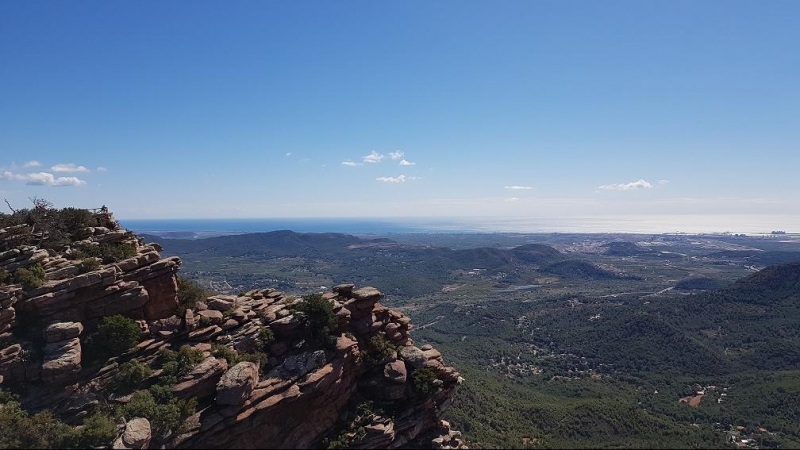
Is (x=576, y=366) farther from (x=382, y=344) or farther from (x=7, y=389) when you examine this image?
(x=7, y=389)

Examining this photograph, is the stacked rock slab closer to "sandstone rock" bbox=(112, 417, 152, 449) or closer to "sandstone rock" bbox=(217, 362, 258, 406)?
"sandstone rock" bbox=(112, 417, 152, 449)

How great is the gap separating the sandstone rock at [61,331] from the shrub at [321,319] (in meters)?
13.5

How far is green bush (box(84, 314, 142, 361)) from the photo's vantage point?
25969mm

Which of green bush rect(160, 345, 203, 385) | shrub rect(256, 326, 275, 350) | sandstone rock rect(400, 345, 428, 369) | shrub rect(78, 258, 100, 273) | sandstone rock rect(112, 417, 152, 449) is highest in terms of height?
shrub rect(78, 258, 100, 273)

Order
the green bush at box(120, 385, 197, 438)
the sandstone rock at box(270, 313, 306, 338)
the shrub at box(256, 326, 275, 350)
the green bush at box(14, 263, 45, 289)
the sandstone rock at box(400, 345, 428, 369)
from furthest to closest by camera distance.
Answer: the sandstone rock at box(400, 345, 428, 369), the sandstone rock at box(270, 313, 306, 338), the shrub at box(256, 326, 275, 350), the green bush at box(14, 263, 45, 289), the green bush at box(120, 385, 197, 438)

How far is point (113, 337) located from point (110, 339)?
0.20 metres

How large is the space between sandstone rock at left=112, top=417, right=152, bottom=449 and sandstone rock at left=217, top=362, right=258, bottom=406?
3.64 m

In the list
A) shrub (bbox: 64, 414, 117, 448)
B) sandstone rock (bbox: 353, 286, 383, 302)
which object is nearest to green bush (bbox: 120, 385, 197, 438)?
shrub (bbox: 64, 414, 117, 448)

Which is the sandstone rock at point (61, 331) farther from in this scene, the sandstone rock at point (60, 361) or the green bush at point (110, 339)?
the green bush at point (110, 339)

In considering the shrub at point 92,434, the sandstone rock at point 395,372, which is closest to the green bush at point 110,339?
the shrub at point 92,434

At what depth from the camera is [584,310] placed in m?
182

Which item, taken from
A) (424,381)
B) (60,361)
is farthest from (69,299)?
(424,381)

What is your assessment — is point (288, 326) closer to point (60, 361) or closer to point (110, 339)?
point (110, 339)

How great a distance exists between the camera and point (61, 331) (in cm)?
2500
